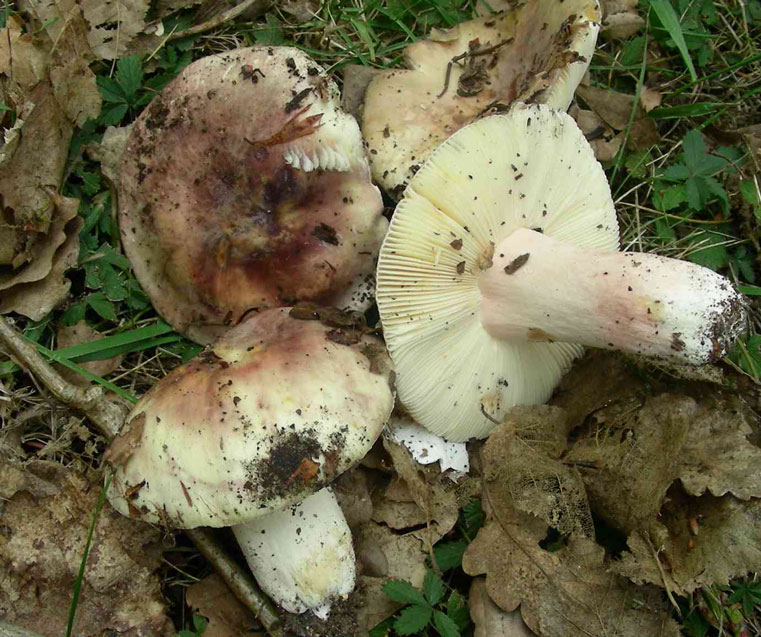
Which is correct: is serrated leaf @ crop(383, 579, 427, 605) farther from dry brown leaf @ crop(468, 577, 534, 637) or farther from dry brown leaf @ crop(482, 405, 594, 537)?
dry brown leaf @ crop(482, 405, 594, 537)

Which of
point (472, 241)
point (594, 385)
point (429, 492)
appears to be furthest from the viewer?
point (594, 385)

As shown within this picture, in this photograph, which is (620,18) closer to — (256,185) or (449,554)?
(256,185)

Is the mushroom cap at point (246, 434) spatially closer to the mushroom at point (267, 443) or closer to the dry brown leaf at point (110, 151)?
the mushroom at point (267, 443)

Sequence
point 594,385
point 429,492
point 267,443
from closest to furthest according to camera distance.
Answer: point 267,443 → point 429,492 → point 594,385

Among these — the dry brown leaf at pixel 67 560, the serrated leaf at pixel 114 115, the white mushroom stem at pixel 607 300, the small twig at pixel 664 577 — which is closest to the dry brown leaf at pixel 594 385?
the white mushroom stem at pixel 607 300

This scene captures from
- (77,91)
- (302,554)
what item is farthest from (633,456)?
(77,91)

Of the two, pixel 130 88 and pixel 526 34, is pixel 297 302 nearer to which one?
pixel 130 88

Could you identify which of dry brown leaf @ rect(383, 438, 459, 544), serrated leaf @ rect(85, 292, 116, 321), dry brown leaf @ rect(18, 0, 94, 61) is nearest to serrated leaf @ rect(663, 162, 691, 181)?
dry brown leaf @ rect(383, 438, 459, 544)
